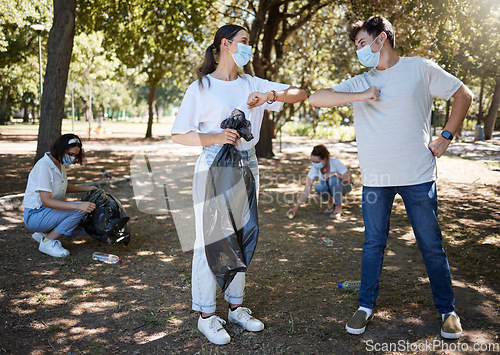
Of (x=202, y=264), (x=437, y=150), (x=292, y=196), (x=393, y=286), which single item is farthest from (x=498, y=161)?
(x=202, y=264)

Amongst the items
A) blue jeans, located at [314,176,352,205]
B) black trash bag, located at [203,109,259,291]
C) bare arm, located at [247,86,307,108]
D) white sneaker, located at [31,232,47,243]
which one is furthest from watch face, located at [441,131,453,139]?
white sneaker, located at [31,232,47,243]

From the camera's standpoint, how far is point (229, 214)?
9.21 feet

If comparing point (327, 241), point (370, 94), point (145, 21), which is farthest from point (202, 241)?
point (145, 21)

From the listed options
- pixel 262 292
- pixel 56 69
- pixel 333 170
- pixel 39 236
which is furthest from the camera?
pixel 56 69

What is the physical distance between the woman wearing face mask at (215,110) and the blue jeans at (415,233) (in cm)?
86

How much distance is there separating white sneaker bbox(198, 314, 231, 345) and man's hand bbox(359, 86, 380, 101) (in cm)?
181

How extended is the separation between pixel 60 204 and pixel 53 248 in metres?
0.51

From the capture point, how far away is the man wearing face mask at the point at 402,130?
2.88m

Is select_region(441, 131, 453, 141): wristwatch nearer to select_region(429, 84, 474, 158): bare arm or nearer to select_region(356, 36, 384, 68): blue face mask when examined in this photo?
select_region(429, 84, 474, 158): bare arm

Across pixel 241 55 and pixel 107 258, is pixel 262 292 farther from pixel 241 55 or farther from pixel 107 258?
pixel 241 55

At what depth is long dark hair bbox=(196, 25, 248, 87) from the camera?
2.90 metres

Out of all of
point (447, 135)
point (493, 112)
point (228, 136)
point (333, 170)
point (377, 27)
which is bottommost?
point (333, 170)

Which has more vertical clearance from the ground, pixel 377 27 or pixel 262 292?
pixel 377 27

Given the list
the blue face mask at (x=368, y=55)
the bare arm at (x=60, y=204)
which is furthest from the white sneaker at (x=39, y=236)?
the blue face mask at (x=368, y=55)
